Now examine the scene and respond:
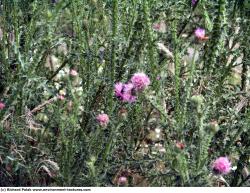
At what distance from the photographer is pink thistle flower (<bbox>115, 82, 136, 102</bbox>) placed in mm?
1527

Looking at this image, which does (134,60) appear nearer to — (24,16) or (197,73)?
(197,73)

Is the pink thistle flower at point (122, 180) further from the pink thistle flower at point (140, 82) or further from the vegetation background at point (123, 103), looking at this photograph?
the pink thistle flower at point (140, 82)

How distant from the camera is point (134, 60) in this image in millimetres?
1752

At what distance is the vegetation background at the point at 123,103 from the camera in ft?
4.92

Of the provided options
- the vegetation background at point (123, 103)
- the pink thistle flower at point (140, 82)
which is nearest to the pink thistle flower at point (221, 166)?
the vegetation background at point (123, 103)

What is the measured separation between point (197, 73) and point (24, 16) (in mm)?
639

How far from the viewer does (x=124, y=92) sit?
5.11 feet

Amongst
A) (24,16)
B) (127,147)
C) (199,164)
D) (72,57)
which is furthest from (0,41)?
(199,164)

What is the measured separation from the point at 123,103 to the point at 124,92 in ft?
0.36

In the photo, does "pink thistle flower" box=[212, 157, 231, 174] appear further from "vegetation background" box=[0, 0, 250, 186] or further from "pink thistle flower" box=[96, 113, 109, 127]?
"pink thistle flower" box=[96, 113, 109, 127]

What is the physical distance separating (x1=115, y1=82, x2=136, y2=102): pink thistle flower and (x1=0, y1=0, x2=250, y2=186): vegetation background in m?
0.03

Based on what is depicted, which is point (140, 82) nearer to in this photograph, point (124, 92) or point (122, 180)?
point (124, 92)

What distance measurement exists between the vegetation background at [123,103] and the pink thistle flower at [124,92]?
31mm

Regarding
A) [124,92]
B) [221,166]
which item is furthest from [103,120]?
[221,166]
